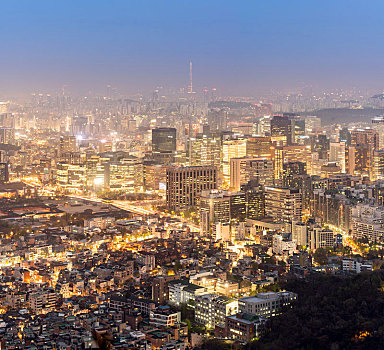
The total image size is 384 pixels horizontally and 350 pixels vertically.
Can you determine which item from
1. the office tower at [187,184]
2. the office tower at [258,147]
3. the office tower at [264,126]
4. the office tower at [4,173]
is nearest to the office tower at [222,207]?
the office tower at [187,184]

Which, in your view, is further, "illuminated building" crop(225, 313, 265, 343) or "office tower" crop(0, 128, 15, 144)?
"office tower" crop(0, 128, 15, 144)

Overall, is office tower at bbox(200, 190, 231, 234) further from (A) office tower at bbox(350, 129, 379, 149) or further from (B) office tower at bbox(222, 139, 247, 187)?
(A) office tower at bbox(350, 129, 379, 149)

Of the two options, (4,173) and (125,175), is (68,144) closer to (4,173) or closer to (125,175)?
(4,173)

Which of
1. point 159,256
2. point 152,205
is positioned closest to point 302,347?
point 159,256

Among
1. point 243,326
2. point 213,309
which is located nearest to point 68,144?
point 213,309

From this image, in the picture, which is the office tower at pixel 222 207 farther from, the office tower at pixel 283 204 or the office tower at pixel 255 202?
the office tower at pixel 283 204

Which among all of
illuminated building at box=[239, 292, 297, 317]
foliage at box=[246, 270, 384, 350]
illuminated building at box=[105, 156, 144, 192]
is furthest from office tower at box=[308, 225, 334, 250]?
illuminated building at box=[105, 156, 144, 192]
